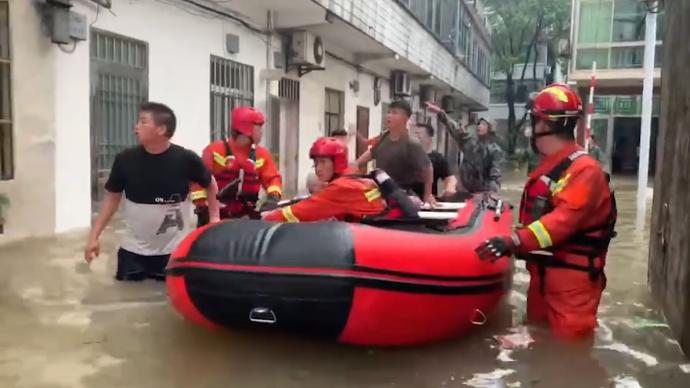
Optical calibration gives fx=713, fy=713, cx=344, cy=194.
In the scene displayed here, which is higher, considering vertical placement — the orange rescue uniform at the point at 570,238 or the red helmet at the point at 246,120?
the red helmet at the point at 246,120

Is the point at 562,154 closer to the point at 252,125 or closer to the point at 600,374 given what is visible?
the point at 600,374

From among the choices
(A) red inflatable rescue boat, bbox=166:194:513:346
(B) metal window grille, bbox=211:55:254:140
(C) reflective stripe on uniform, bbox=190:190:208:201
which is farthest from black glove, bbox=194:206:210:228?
(B) metal window grille, bbox=211:55:254:140

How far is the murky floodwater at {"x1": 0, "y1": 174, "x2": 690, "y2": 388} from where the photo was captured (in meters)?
3.45

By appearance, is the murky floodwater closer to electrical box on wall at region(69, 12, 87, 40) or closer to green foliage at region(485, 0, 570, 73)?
electrical box on wall at region(69, 12, 87, 40)

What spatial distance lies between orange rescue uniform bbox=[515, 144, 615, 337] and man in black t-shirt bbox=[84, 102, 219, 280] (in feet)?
6.79

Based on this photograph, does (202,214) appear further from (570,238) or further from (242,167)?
(570,238)

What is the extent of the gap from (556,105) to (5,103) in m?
4.85

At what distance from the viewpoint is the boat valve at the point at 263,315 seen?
3.39m

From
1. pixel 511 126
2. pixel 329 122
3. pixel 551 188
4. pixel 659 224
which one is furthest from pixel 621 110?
pixel 551 188

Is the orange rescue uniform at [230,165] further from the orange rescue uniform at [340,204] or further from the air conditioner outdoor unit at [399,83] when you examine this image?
the air conditioner outdoor unit at [399,83]

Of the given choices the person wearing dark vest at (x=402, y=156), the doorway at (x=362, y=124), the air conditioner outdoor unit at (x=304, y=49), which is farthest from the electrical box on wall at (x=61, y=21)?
the doorway at (x=362, y=124)

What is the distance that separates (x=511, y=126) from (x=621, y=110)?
8689 millimetres

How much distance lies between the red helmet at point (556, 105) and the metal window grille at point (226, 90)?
20.8ft

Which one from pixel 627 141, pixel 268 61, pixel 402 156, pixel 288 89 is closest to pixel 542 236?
pixel 402 156
